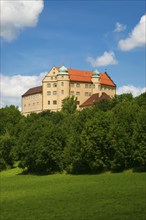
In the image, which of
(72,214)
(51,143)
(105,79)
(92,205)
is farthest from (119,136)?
(105,79)

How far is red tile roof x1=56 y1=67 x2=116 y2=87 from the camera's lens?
138 metres

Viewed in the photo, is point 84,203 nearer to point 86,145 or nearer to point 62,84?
point 86,145

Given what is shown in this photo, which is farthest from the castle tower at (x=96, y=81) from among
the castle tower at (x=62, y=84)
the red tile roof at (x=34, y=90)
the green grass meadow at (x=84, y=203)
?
the green grass meadow at (x=84, y=203)

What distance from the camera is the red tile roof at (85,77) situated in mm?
138250

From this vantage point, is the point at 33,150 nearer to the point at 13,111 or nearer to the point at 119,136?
the point at 119,136

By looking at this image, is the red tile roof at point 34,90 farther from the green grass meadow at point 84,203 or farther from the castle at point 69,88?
the green grass meadow at point 84,203

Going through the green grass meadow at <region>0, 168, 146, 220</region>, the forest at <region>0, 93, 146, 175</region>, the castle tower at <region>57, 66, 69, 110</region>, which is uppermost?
the castle tower at <region>57, 66, 69, 110</region>

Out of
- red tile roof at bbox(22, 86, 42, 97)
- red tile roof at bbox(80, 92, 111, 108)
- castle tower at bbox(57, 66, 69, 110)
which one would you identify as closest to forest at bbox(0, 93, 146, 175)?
red tile roof at bbox(80, 92, 111, 108)

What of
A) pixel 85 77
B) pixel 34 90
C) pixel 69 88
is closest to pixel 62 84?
pixel 69 88

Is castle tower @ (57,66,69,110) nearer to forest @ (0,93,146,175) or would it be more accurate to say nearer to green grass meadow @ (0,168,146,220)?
forest @ (0,93,146,175)

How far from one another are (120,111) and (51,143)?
41.0 feet

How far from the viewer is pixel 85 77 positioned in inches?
5556

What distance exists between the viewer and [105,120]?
6259cm

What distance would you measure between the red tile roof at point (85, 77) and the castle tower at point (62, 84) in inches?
133
